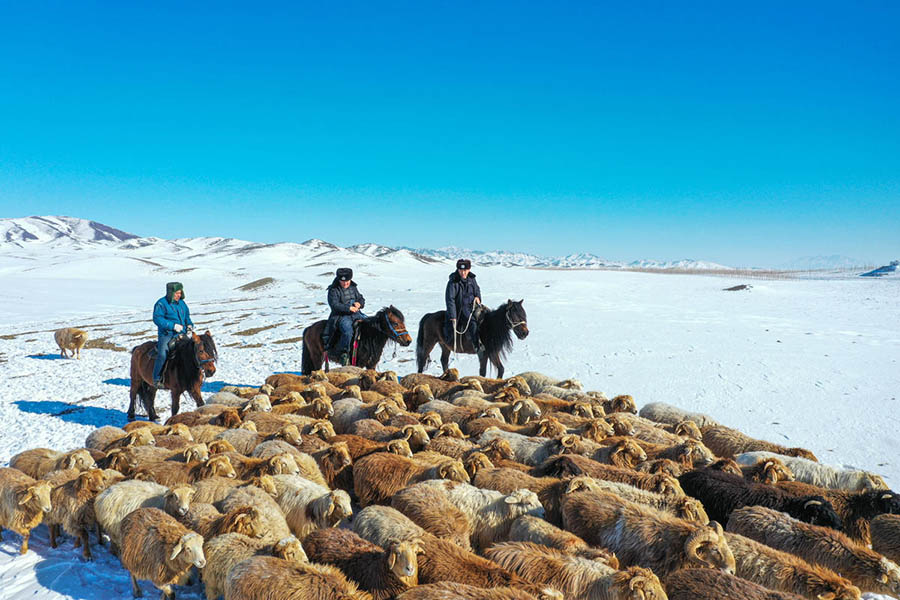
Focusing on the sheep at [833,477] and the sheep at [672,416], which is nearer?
the sheep at [833,477]

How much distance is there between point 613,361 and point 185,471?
13164mm

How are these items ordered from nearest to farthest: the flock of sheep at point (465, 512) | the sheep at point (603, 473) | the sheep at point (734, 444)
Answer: the flock of sheep at point (465, 512)
the sheep at point (603, 473)
the sheep at point (734, 444)

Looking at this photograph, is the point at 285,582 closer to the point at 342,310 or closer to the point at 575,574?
the point at 575,574

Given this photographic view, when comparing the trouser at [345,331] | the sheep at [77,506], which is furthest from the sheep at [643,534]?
the trouser at [345,331]

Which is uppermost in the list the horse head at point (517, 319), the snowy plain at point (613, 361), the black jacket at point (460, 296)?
the black jacket at point (460, 296)

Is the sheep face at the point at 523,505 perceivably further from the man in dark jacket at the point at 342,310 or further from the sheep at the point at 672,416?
the man in dark jacket at the point at 342,310

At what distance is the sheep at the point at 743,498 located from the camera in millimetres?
5480

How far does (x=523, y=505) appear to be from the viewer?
559 cm

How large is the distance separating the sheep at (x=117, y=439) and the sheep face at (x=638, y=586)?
260 inches

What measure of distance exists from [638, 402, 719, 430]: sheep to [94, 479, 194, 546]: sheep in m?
7.95

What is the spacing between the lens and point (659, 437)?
826 cm

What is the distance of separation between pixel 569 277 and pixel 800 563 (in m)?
48.5

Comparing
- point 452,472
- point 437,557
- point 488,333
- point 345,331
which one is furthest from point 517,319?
point 437,557

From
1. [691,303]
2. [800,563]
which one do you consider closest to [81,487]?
[800,563]
